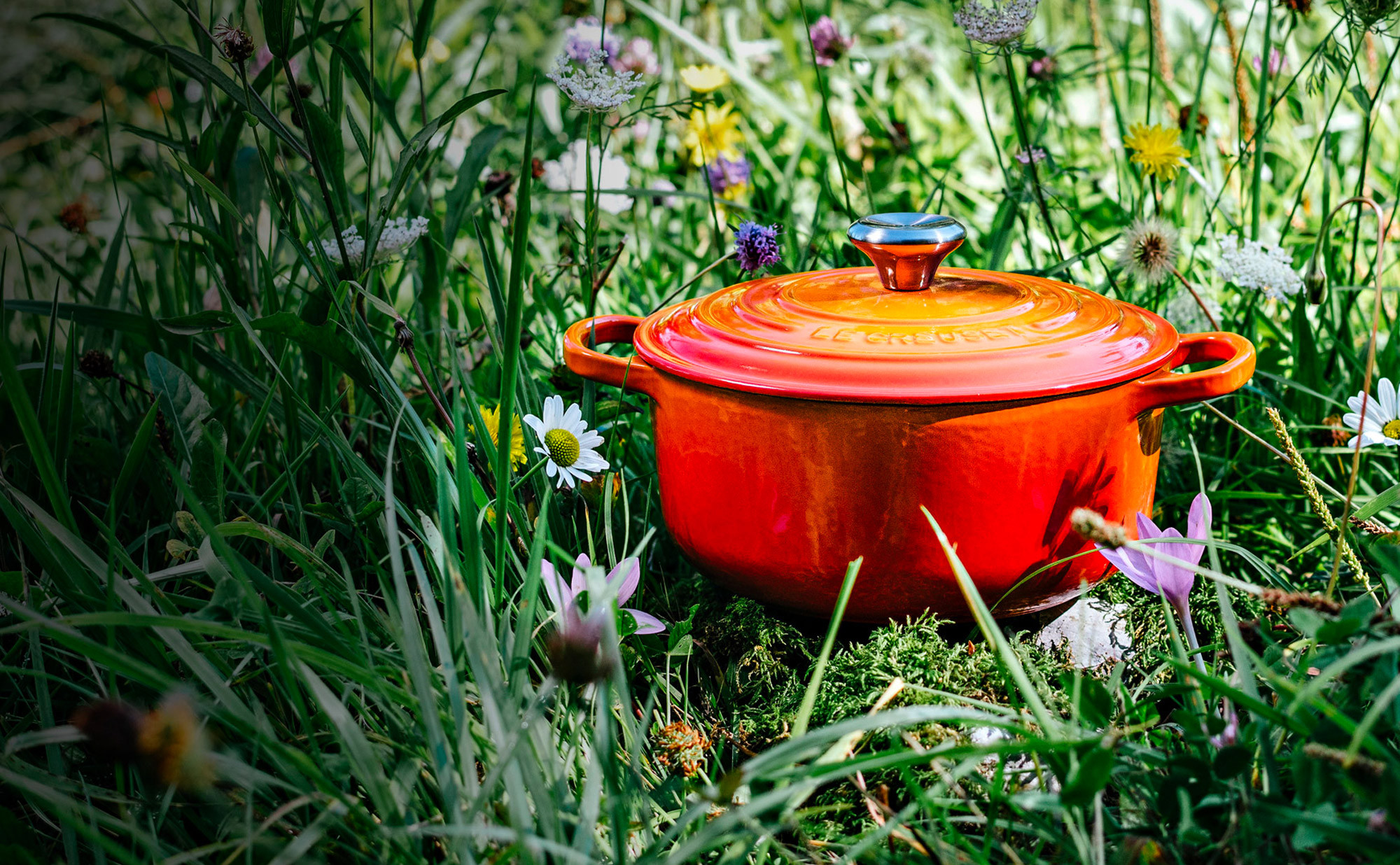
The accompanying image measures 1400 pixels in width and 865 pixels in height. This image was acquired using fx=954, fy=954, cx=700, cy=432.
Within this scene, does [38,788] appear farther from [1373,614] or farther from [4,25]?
[4,25]

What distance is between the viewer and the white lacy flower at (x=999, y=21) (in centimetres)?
113

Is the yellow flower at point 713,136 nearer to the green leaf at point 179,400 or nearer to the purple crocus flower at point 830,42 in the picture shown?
the purple crocus flower at point 830,42

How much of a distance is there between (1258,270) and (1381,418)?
0.25m

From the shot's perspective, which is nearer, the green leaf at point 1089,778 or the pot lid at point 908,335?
the green leaf at point 1089,778

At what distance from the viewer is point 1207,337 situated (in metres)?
0.99

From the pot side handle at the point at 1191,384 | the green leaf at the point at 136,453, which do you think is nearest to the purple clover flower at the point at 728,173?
the pot side handle at the point at 1191,384

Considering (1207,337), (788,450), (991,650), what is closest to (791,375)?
(788,450)

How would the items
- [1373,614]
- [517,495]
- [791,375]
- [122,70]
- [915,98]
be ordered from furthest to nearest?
[915,98] → [122,70] → [517,495] → [791,375] → [1373,614]

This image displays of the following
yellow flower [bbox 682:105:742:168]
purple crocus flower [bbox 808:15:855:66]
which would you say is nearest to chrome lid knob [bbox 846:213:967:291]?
yellow flower [bbox 682:105:742:168]

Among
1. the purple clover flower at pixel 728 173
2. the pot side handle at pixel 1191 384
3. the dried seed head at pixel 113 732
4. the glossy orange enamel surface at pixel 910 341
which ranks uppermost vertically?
the purple clover flower at pixel 728 173

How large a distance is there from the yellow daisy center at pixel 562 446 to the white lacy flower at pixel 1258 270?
0.83 meters

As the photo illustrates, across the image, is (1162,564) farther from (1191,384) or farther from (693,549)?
(693,549)

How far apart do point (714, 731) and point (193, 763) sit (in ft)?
1.72

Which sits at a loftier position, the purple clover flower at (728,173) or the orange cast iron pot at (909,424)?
the purple clover flower at (728,173)
